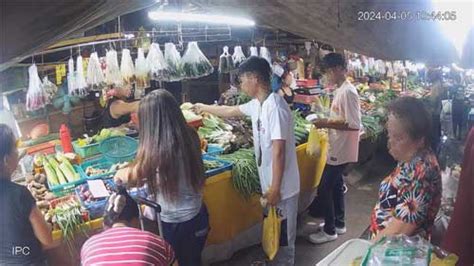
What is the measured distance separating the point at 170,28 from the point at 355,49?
3.61 meters

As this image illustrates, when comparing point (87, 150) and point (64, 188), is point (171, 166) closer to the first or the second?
point (64, 188)

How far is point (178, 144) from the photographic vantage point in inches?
93.0

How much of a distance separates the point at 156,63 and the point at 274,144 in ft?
5.97

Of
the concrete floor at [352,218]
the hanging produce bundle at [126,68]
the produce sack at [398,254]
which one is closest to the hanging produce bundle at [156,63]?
the hanging produce bundle at [126,68]

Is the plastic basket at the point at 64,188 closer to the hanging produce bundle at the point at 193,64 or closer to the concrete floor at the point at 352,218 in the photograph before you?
the concrete floor at the point at 352,218

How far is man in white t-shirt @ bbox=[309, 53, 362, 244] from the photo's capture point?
3.71 m

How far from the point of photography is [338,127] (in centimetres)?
374

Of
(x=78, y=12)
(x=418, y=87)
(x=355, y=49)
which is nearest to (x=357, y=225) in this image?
(x=355, y=49)

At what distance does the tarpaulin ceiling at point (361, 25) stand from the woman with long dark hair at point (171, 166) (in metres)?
0.65

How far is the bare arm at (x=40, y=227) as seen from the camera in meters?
2.10

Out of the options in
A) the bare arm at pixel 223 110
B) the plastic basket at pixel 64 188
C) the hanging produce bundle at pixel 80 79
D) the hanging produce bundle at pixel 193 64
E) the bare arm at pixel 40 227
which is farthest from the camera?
the hanging produce bundle at pixel 193 64

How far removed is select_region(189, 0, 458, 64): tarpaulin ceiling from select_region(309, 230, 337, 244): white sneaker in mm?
2362

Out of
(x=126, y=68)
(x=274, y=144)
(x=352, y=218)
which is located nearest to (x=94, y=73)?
(x=126, y=68)

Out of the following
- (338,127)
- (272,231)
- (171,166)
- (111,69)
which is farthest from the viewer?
(111,69)
